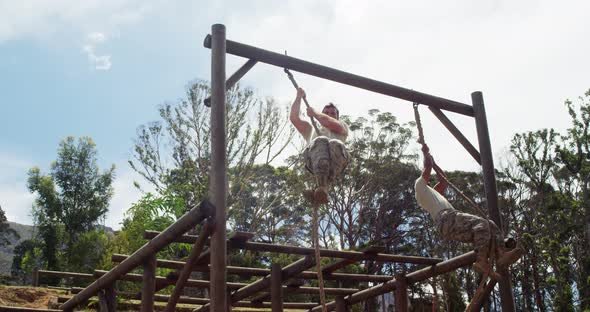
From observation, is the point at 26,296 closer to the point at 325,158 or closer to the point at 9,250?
the point at 325,158

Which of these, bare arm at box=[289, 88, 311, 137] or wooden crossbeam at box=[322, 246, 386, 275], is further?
wooden crossbeam at box=[322, 246, 386, 275]

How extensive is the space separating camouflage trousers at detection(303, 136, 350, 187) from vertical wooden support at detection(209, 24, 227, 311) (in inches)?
26.9

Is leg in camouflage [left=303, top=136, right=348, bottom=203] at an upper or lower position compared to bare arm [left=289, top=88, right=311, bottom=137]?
Answer: lower

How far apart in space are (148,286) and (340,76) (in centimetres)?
246

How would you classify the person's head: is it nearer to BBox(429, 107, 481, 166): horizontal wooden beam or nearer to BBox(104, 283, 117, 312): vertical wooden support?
BBox(429, 107, 481, 166): horizontal wooden beam

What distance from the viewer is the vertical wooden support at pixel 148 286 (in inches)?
187

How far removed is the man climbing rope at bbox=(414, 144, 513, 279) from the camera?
13.9 feet

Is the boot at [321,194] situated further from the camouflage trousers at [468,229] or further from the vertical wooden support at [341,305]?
the vertical wooden support at [341,305]

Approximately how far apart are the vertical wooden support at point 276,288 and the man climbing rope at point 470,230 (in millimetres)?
1715

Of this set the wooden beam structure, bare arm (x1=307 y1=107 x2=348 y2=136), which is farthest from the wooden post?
bare arm (x1=307 y1=107 x2=348 y2=136)

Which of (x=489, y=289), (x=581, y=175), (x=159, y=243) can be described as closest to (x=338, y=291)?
(x=489, y=289)

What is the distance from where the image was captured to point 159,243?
4.53 m

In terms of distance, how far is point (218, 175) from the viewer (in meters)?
3.97

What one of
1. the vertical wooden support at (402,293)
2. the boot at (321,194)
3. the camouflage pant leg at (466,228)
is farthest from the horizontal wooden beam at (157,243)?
the vertical wooden support at (402,293)
